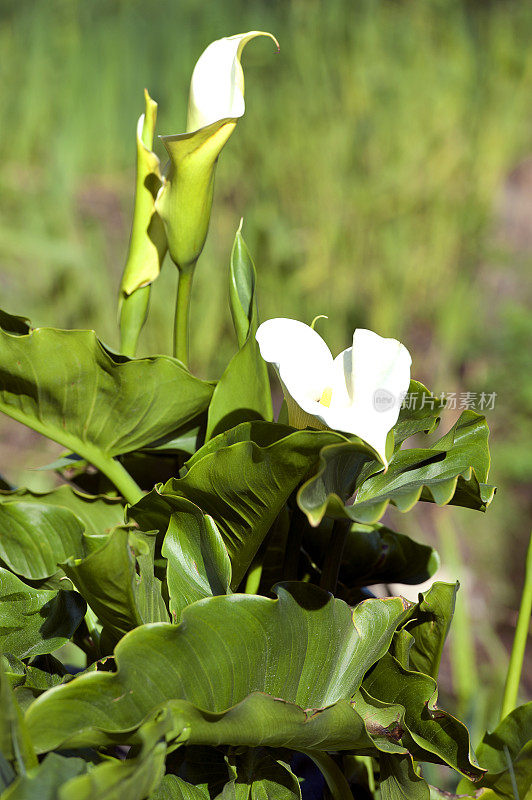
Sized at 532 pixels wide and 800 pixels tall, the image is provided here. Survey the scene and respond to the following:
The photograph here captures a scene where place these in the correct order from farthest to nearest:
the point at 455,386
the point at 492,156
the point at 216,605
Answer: the point at 492,156
the point at 455,386
the point at 216,605

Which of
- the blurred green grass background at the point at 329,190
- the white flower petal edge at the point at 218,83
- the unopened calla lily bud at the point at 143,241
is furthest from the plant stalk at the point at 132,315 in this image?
the blurred green grass background at the point at 329,190

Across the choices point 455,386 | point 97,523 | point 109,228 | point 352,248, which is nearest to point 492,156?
point 352,248

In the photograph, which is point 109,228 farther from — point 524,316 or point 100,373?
point 100,373

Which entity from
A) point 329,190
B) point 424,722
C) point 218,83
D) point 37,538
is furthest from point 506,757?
point 329,190

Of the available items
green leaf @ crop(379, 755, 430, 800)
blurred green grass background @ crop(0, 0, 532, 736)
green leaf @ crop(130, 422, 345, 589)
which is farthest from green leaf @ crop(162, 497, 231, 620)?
blurred green grass background @ crop(0, 0, 532, 736)

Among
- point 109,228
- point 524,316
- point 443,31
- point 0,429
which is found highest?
point 443,31

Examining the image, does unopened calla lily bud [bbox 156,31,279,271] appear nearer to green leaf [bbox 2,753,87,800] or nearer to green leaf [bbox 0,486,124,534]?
green leaf [bbox 0,486,124,534]

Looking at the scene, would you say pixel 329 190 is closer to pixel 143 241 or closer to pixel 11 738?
pixel 143 241
